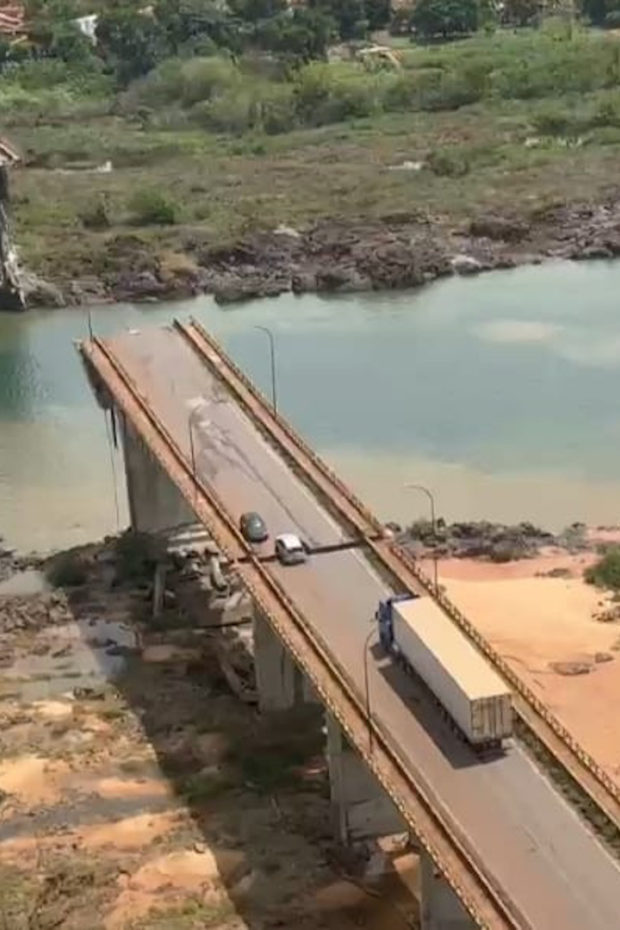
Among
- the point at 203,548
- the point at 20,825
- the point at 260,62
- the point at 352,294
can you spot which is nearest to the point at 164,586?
the point at 203,548

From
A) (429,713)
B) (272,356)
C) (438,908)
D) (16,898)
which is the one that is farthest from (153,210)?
(438,908)

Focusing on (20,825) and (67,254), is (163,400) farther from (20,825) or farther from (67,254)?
(67,254)

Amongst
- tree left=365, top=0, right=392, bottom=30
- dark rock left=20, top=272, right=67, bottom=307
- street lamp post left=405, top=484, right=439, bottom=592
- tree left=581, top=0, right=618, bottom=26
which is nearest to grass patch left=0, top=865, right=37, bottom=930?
street lamp post left=405, top=484, right=439, bottom=592

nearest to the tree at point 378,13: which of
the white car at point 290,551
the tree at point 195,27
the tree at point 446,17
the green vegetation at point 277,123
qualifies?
the green vegetation at point 277,123

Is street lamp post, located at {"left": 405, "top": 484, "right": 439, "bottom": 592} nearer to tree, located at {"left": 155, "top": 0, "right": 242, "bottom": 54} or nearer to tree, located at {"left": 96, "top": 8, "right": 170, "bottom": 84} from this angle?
tree, located at {"left": 96, "top": 8, "right": 170, "bottom": 84}

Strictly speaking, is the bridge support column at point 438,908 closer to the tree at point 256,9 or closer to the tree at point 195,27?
the tree at point 195,27

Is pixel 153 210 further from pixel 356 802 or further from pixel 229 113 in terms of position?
pixel 356 802
